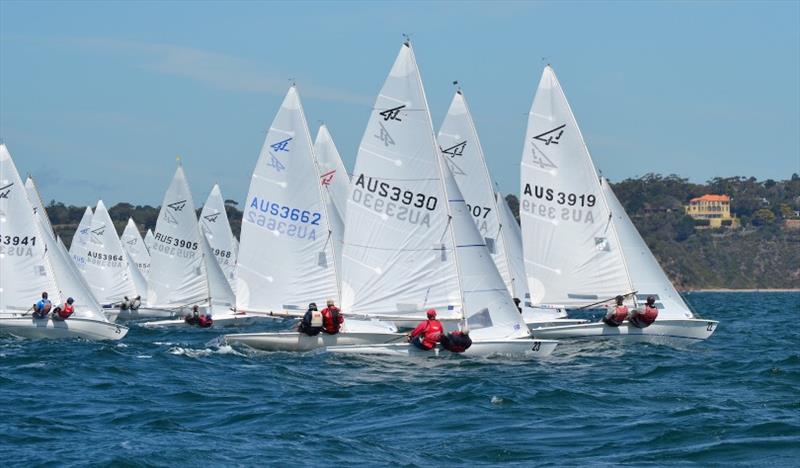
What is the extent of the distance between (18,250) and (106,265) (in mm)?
23382

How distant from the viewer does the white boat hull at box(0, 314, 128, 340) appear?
1272 inches

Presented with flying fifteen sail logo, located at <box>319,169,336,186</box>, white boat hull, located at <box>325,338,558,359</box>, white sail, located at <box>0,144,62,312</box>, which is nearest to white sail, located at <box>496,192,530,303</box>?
flying fifteen sail logo, located at <box>319,169,336,186</box>

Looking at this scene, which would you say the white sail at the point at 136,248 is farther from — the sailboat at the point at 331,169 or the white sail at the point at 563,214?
the white sail at the point at 563,214

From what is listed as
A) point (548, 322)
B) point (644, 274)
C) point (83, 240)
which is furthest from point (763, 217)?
point (644, 274)

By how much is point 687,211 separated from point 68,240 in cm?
9886

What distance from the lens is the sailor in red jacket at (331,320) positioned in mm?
27141

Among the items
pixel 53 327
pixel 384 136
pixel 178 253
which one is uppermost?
pixel 384 136

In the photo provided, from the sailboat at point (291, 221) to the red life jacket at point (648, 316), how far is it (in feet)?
23.2

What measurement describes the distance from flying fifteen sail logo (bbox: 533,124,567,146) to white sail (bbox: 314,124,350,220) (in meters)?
A: 10.4

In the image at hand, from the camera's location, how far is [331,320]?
27156 millimetres

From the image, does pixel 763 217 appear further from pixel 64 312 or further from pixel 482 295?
pixel 482 295

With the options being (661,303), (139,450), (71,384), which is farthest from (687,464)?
(661,303)

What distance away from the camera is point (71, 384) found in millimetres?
23281

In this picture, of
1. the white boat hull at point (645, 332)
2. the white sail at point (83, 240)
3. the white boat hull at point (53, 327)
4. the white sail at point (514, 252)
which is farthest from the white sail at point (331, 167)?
the white sail at point (83, 240)
